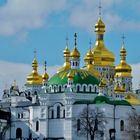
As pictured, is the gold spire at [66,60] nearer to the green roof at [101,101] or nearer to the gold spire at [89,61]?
the gold spire at [89,61]

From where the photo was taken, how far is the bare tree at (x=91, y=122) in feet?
292

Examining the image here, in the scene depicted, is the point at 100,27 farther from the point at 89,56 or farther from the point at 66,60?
the point at 66,60

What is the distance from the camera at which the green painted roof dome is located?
9306cm

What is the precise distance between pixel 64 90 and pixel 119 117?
524 centimetres

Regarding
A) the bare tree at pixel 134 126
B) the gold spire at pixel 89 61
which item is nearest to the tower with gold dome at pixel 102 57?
the gold spire at pixel 89 61

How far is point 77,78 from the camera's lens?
306 feet

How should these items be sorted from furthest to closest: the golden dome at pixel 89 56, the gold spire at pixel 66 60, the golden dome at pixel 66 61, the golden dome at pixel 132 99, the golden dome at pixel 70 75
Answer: the golden dome at pixel 89 56 < the gold spire at pixel 66 60 < the golden dome at pixel 66 61 < the golden dome at pixel 132 99 < the golden dome at pixel 70 75

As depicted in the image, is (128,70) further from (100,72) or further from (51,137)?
(51,137)

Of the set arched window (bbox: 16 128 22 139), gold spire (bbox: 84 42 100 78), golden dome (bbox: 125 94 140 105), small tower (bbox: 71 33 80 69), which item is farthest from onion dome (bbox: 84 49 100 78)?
arched window (bbox: 16 128 22 139)

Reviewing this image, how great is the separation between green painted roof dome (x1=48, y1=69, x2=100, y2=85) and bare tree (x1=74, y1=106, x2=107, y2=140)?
371 cm

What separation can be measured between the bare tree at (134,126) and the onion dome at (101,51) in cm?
1871

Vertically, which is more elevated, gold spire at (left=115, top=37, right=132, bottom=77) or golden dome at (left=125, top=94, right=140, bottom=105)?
gold spire at (left=115, top=37, right=132, bottom=77)

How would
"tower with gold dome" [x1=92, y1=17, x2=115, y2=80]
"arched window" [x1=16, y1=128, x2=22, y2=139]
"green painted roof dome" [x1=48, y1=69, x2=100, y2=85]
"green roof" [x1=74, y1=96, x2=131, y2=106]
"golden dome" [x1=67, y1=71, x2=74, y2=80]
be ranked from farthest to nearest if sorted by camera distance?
"tower with gold dome" [x1=92, y1=17, x2=115, y2=80], "arched window" [x1=16, y1=128, x2=22, y2=139], "green painted roof dome" [x1=48, y1=69, x2=100, y2=85], "golden dome" [x1=67, y1=71, x2=74, y2=80], "green roof" [x1=74, y1=96, x2=131, y2=106]

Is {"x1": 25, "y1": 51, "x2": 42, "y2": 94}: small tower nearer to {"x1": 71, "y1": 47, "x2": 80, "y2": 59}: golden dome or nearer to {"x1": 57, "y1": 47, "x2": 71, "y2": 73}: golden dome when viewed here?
{"x1": 57, "y1": 47, "x2": 71, "y2": 73}: golden dome
